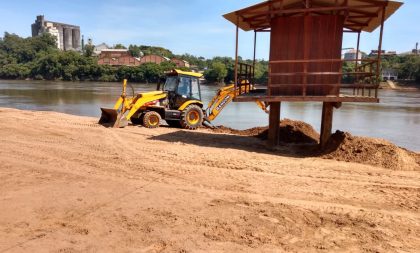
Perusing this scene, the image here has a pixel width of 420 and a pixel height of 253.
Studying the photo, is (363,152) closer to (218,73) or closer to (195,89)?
(195,89)

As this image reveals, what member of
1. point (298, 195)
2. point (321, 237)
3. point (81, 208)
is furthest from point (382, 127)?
point (81, 208)

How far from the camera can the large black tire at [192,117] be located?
50.7 ft

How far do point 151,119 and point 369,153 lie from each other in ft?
28.7

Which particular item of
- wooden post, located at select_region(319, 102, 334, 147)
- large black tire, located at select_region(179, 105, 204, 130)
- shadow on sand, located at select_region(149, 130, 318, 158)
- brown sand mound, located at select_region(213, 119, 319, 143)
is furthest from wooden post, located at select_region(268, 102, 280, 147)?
large black tire, located at select_region(179, 105, 204, 130)

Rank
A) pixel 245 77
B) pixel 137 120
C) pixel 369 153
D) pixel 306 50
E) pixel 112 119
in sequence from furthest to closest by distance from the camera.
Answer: pixel 137 120 → pixel 112 119 → pixel 245 77 → pixel 306 50 → pixel 369 153

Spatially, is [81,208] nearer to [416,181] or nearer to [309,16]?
[416,181]

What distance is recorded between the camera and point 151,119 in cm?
1497

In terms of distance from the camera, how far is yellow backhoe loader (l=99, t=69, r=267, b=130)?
583 inches

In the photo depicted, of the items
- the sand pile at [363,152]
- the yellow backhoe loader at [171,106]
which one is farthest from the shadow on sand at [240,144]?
the yellow backhoe loader at [171,106]

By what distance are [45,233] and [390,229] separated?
477 cm

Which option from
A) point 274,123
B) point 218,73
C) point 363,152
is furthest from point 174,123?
point 218,73

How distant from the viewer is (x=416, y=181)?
24.4 feet

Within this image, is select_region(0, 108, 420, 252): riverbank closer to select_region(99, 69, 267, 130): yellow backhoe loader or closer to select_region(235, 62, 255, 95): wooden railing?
select_region(235, 62, 255, 95): wooden railing

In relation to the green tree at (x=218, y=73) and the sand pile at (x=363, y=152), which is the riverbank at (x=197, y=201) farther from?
the green tree at (x=218, y=73)
